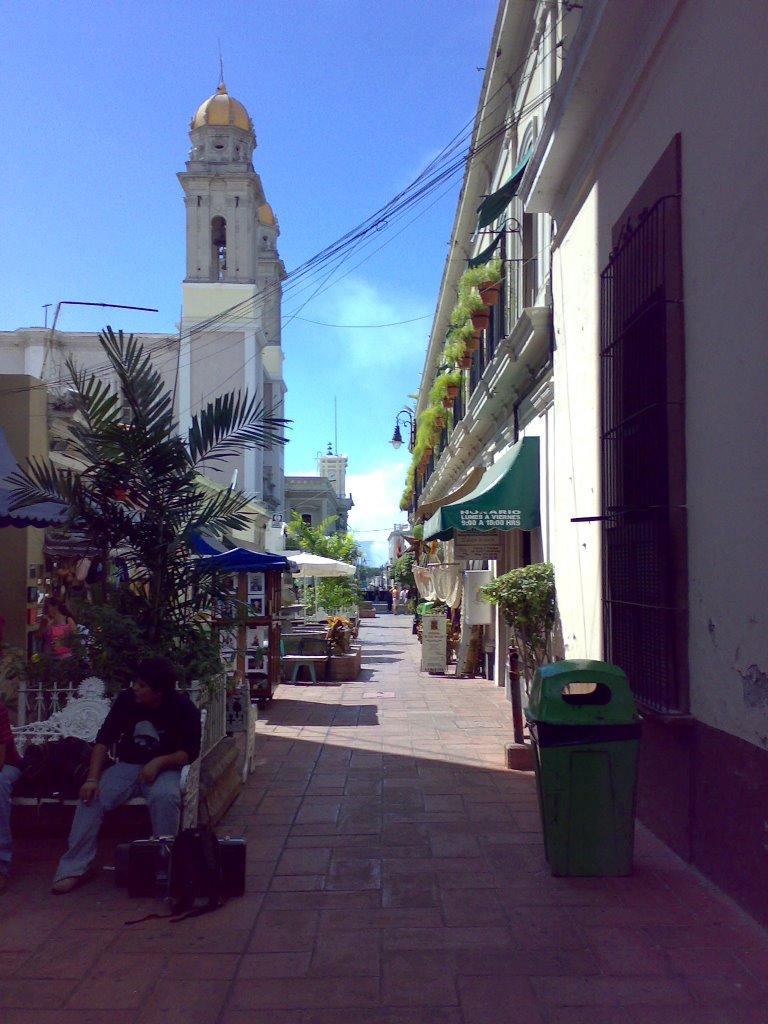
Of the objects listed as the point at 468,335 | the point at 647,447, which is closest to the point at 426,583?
the point at 468,335

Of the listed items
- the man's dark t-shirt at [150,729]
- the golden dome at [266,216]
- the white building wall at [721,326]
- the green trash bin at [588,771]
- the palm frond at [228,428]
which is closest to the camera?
the white building wall at [721,326]

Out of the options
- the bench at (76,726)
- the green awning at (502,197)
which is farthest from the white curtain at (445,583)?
the bench at (76,726)

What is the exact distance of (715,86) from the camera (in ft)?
17.3

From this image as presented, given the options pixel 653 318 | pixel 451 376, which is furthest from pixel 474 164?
pixel 653 318

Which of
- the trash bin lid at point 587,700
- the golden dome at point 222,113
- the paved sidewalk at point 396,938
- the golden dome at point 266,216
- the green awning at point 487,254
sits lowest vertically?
the paved sidewalk at point 396,938

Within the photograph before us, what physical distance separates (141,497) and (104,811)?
239cm

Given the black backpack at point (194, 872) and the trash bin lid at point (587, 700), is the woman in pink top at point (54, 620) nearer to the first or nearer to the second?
the black backpack at point (194, 872)

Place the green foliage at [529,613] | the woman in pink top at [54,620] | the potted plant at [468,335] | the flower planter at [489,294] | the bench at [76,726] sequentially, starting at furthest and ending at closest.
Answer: the potted plant at [468,335]
the flower planter at [489,294]
the green foliage at [529,613]
the woman in pink top at [54,620]
the bench at [76,726]

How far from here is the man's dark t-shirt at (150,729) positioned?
224 inches

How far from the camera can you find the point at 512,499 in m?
11.5

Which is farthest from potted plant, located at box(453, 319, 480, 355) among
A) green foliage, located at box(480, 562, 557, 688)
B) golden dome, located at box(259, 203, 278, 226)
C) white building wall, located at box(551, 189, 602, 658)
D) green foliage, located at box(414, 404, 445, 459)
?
golden dome, located at box(259, 203, 278, 226)

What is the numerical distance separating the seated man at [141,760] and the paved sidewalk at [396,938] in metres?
0.31

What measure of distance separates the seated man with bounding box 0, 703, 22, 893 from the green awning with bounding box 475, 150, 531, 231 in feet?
27.8

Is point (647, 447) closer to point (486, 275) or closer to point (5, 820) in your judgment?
point (5, 820)
